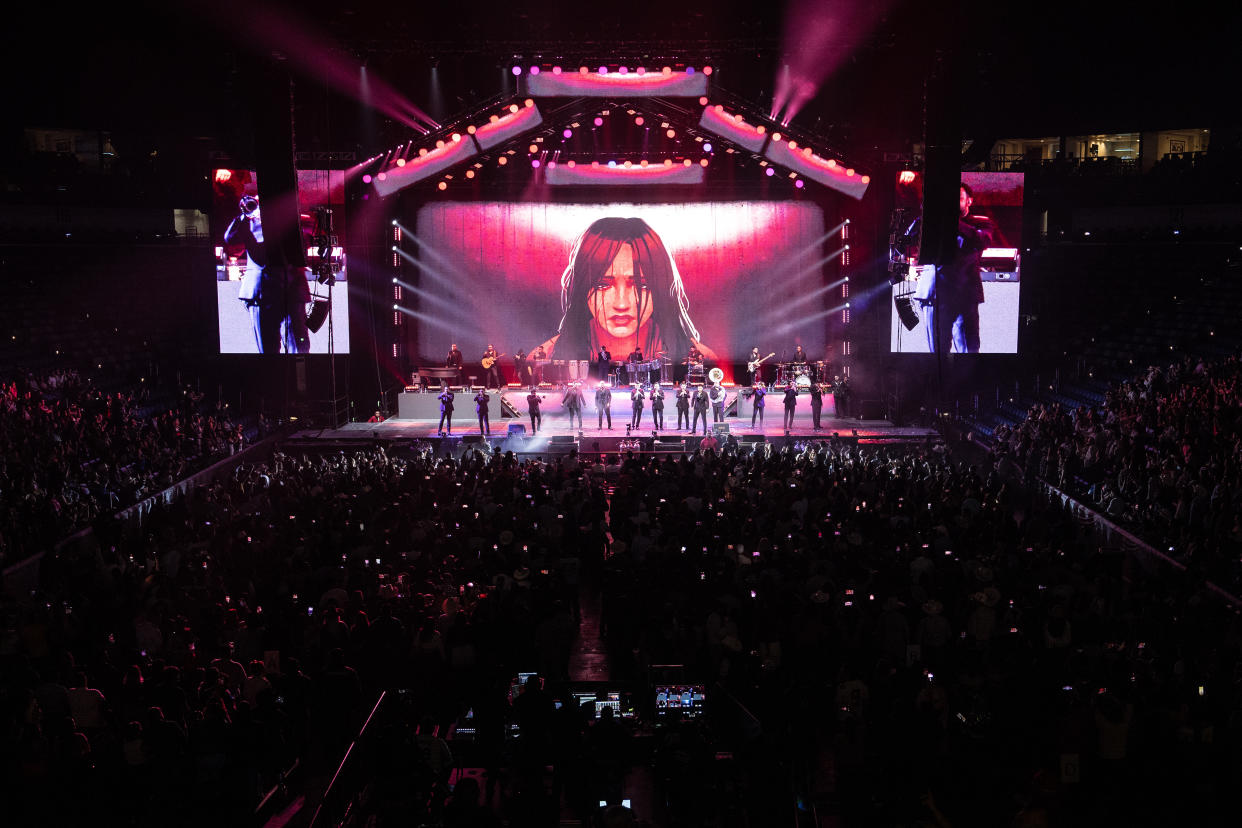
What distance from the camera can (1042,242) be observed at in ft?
97.2

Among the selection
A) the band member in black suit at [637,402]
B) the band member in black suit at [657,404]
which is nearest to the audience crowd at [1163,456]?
the band member in black suit at [657,404]

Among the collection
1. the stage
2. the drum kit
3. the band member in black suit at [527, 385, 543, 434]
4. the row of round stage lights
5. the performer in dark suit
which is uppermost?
the row of round stage lights

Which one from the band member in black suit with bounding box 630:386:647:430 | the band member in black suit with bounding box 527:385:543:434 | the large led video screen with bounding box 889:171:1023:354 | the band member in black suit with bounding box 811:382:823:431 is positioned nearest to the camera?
the band member in black suit with bounding box 527:385:543:434

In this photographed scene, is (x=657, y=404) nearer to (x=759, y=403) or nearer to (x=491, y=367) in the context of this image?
(x=759, y=403)

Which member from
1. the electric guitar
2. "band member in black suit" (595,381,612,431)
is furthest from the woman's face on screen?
"band member in black suit" (595,381,612,431)

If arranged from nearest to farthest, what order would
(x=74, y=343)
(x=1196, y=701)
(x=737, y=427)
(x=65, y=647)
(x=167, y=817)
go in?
(x=167, y=817) < (x=1196, y=701) < (x=65, y=647) < (x=737, y=427) < (x=74, y=343)

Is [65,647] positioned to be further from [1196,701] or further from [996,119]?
[996,119]

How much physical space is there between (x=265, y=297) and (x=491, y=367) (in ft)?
17.9

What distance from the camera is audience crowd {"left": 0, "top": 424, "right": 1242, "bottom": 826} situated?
6.41 metres

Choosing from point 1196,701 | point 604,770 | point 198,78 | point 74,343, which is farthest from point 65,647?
point 198,78

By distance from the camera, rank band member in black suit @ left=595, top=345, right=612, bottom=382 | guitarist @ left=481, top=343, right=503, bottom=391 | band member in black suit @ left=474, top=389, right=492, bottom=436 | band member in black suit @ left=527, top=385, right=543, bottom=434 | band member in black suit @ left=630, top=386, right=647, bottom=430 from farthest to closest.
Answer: guitarist @ left=481, top=343, right=503, bottom=391 < band member in black suit @ left=595, top=345, right=612, bottom=382 < band member in black suit @ left=630, top=386, right=647, bottom=430 < band member in black suit @ left=527, top=385, right=543, bottom=434 < band member in black suit @ left=474, top=389, right=492, bottom=436

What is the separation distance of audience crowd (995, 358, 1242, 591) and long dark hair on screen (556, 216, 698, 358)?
9745 millimetres

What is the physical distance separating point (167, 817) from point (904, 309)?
20030mm

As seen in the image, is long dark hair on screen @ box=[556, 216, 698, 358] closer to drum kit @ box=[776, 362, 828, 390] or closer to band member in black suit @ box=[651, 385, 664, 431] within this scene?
drum kit @ box=[776, 362, 828, 390]
